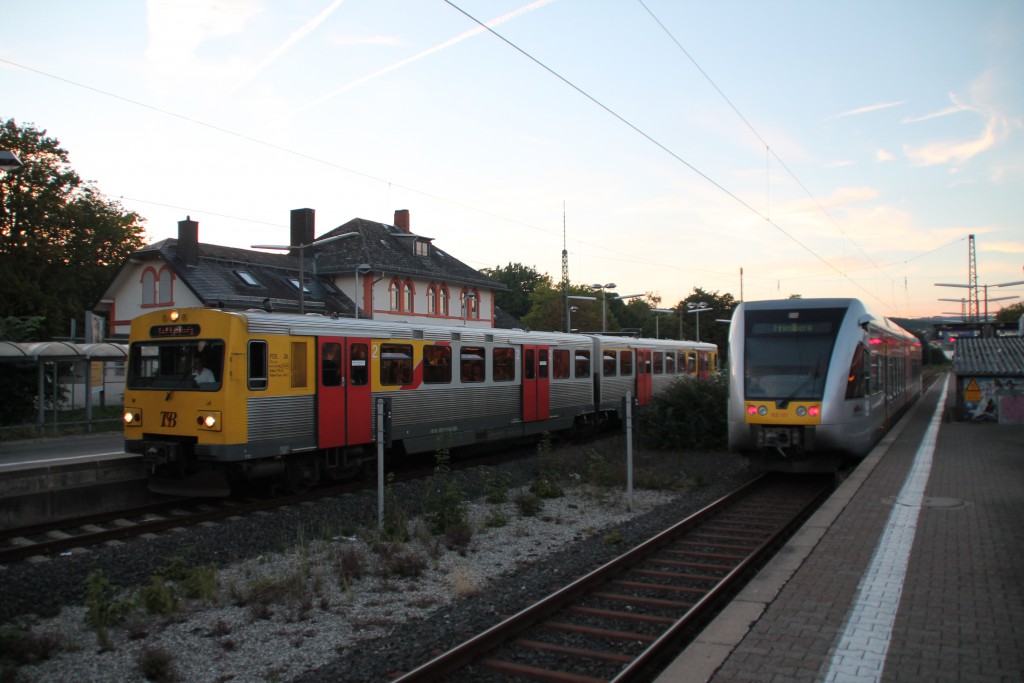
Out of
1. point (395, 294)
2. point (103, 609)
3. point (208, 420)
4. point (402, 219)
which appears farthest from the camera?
point (402, 219)

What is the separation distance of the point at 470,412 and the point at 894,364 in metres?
10.1

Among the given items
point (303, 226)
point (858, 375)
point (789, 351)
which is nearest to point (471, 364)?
point (789, 351)

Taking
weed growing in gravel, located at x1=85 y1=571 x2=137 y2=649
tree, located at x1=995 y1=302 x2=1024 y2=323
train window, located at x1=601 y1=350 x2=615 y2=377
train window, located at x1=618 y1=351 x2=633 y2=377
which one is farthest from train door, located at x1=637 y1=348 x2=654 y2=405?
tree, located at x1=995 y1=302 x2=1024 y2=323

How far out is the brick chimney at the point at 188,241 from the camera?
32.4m

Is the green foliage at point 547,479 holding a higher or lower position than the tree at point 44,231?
lower

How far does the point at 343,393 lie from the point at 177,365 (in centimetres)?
256

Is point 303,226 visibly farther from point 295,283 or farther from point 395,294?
point 395,294

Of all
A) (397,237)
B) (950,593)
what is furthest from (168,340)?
(397,237)

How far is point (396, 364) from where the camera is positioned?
14.3 m

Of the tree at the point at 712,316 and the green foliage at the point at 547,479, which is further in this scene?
the tree at the point at 712,316

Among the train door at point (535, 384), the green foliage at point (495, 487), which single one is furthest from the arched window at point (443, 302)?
the green foliage at point (495, 487)

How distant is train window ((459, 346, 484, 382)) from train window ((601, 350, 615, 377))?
5.87 m

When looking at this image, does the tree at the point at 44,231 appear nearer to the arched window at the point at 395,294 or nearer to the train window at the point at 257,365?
the arched window at the point at 395,294

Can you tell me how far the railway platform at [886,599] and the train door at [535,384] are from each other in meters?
8.12
